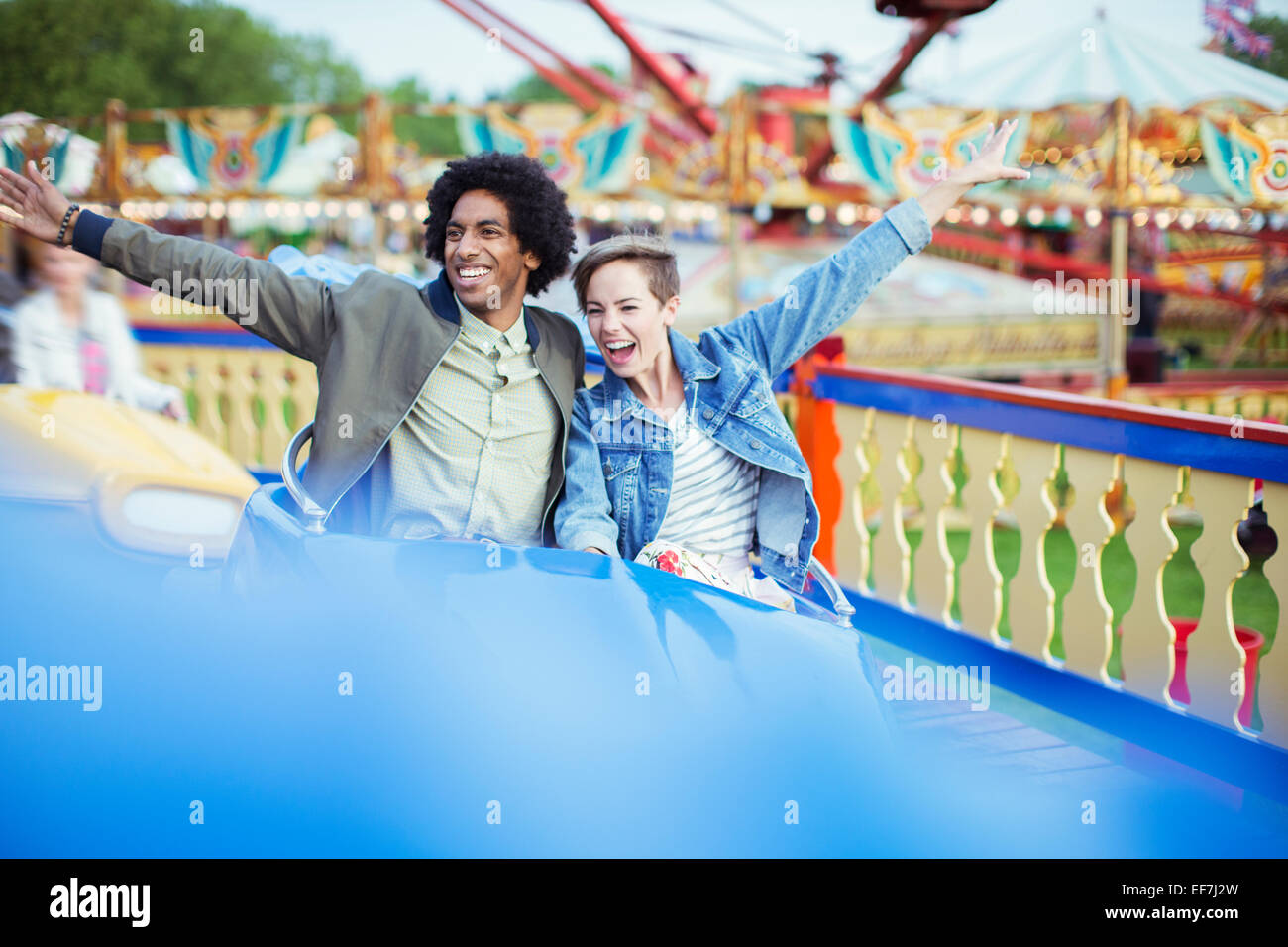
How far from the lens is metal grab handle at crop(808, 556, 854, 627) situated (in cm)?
186

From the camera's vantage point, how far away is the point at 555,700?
1543mm

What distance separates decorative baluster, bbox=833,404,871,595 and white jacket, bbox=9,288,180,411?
224 centimetres

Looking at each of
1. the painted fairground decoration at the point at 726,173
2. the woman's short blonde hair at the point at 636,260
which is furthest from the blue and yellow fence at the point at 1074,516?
the painted fairground decoration at the point at 726,173

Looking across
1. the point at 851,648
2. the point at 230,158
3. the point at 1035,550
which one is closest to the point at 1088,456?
the point at 1035,550

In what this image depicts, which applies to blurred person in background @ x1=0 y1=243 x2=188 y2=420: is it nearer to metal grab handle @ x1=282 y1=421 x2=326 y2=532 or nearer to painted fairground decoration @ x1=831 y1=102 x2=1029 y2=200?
metal grab handle @ x1=282 y1=421 x2=326 y2=532

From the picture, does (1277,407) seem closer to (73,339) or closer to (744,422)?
(744,422)

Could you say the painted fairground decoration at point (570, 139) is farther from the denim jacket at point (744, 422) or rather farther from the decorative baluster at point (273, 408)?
the denim jacket at point (744, 422)

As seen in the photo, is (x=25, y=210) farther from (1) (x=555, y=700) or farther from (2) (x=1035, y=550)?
(2) (x=1035, y=550)

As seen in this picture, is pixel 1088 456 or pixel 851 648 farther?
pixel 1088 456

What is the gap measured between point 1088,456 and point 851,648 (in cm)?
161

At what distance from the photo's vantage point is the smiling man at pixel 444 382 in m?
2.09

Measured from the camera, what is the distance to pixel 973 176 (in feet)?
7.18

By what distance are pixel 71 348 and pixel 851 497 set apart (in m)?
2.63

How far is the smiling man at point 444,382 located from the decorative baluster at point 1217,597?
1.45m
